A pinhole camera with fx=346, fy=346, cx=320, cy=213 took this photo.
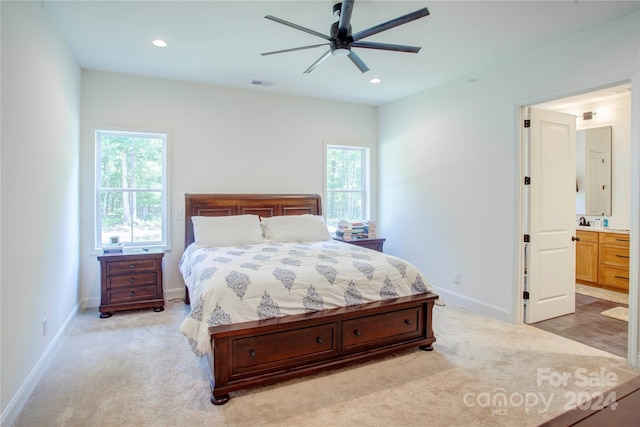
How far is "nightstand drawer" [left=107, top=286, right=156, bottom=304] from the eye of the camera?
381 centimetres

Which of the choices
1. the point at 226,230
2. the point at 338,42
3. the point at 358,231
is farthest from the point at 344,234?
the point at 338,42

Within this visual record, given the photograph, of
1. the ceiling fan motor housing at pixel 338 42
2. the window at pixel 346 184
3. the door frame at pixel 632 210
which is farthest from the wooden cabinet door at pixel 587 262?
the ceiling fan motor housing at pixel 338 42

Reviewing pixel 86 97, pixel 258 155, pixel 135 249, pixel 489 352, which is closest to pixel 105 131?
pixel 86 97

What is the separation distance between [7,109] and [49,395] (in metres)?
1.83

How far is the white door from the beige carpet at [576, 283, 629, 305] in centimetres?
101

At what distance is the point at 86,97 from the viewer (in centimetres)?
405

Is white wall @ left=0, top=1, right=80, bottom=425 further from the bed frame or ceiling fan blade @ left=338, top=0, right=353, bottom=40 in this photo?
ceiling fan blade @ left=338, top=0, right=353, bottom=40

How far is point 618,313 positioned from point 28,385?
5.54 meters

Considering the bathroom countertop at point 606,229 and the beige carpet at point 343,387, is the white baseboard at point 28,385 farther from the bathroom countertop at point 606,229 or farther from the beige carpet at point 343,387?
the bathroom countertop at point 606,229

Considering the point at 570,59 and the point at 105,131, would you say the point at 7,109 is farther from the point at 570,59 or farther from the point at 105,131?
the point at 570,59

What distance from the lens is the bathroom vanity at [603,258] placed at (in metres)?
4.66

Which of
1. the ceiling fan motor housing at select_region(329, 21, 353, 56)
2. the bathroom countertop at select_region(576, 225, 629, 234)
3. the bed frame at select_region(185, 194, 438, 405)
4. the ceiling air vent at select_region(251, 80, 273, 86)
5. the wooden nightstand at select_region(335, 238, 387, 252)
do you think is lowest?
the bed frame at select_region(185, 194, 438, 405)

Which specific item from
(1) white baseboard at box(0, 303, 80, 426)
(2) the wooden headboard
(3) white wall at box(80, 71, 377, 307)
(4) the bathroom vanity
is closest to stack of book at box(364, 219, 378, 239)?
(2) the wooden headboard

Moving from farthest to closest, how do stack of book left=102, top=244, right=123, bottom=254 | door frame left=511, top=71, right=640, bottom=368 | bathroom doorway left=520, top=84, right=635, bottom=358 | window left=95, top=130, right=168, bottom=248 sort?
1. window left=95, top=130, right=168, bottom=248
2. stack of book left=102, top=244, right=123, bottom=254
3. bathroom doorway left=520, top=84, right=635, bottom=358
4. door frame left=511, top=71, right=640, bottom=368
